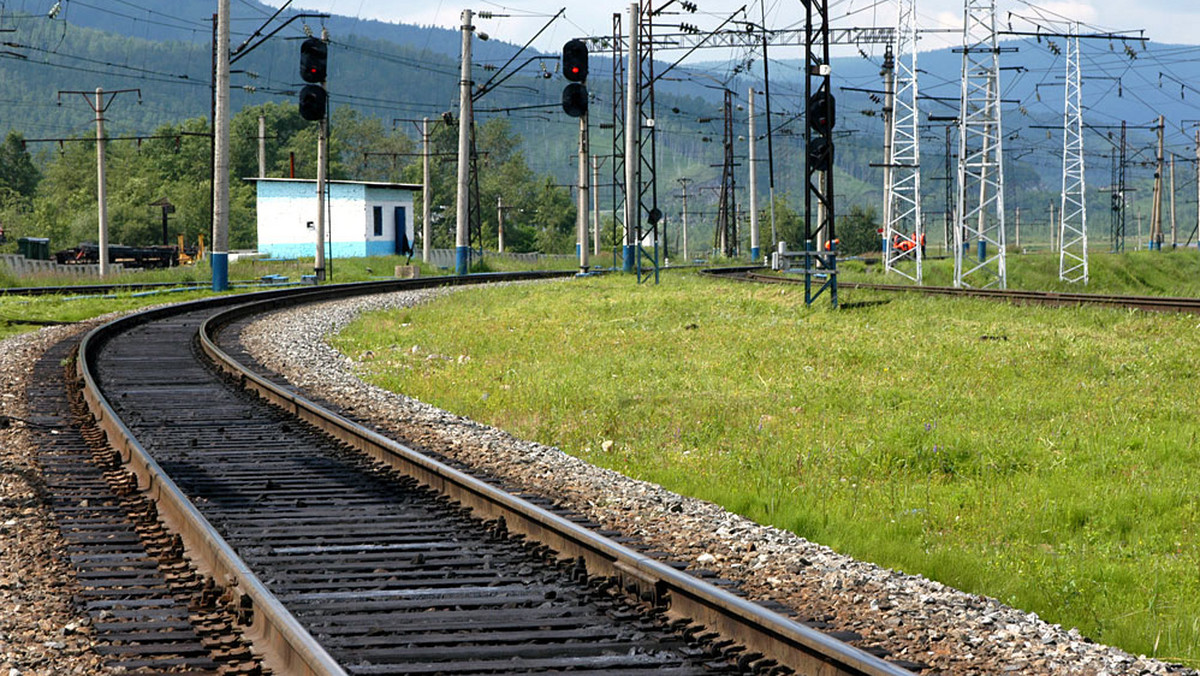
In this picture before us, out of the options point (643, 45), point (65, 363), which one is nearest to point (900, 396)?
point (65, 363)

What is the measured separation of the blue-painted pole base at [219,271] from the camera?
37031mm

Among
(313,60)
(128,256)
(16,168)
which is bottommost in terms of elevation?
(128,256)

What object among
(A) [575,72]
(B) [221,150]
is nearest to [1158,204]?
(B) [221,150]

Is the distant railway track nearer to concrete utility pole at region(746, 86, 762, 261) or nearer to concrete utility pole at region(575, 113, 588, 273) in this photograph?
concrete utility pole at region(575, 113, 588, 273)

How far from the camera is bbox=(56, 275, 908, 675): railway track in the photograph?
547 centimetres

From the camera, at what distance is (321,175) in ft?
148

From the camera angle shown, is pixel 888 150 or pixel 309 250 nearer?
pixel 888 150

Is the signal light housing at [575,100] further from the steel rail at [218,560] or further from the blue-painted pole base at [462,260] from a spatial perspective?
the blue-painted pole base at [462,260]

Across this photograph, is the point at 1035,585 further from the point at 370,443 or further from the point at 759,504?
the point at 370,443

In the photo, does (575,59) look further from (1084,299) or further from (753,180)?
(753,180)

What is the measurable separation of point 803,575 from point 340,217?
67.4m

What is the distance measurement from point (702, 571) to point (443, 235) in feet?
413

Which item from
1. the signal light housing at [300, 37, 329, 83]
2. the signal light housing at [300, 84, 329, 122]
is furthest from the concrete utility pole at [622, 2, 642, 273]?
the signal light housing at [300, 84, 329, 122]

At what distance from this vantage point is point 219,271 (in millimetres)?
37406
